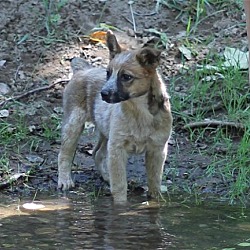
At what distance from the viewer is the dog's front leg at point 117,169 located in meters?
7.25

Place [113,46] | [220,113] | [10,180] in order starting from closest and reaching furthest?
[113,46], [10,180], [220,113]

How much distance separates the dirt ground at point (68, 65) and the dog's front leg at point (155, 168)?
1.26 feet

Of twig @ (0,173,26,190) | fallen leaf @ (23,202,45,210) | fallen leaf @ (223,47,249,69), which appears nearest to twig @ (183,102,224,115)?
fallen leaf @ (223,47,249,69)

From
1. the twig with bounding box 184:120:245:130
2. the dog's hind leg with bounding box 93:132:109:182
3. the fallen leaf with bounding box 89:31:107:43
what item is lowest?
the dog's hind leg with bounding box 93:132:109:182

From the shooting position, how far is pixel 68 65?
10.0 metres

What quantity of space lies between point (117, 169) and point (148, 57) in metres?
0.97

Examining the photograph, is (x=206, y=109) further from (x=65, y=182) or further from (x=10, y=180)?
(x=10, y=180)

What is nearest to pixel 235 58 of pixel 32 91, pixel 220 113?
pixel 220 113

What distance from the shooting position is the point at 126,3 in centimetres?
1080

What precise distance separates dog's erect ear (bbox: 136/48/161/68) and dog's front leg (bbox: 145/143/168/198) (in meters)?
0.74

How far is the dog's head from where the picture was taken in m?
7.02

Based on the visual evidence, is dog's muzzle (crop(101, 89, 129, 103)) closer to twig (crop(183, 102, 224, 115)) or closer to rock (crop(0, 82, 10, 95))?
twig (crop(183, 102, 224, 115))

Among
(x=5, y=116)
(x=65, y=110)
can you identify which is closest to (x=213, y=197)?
(x=65, y=110)

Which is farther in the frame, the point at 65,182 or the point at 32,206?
the point at 65,182
